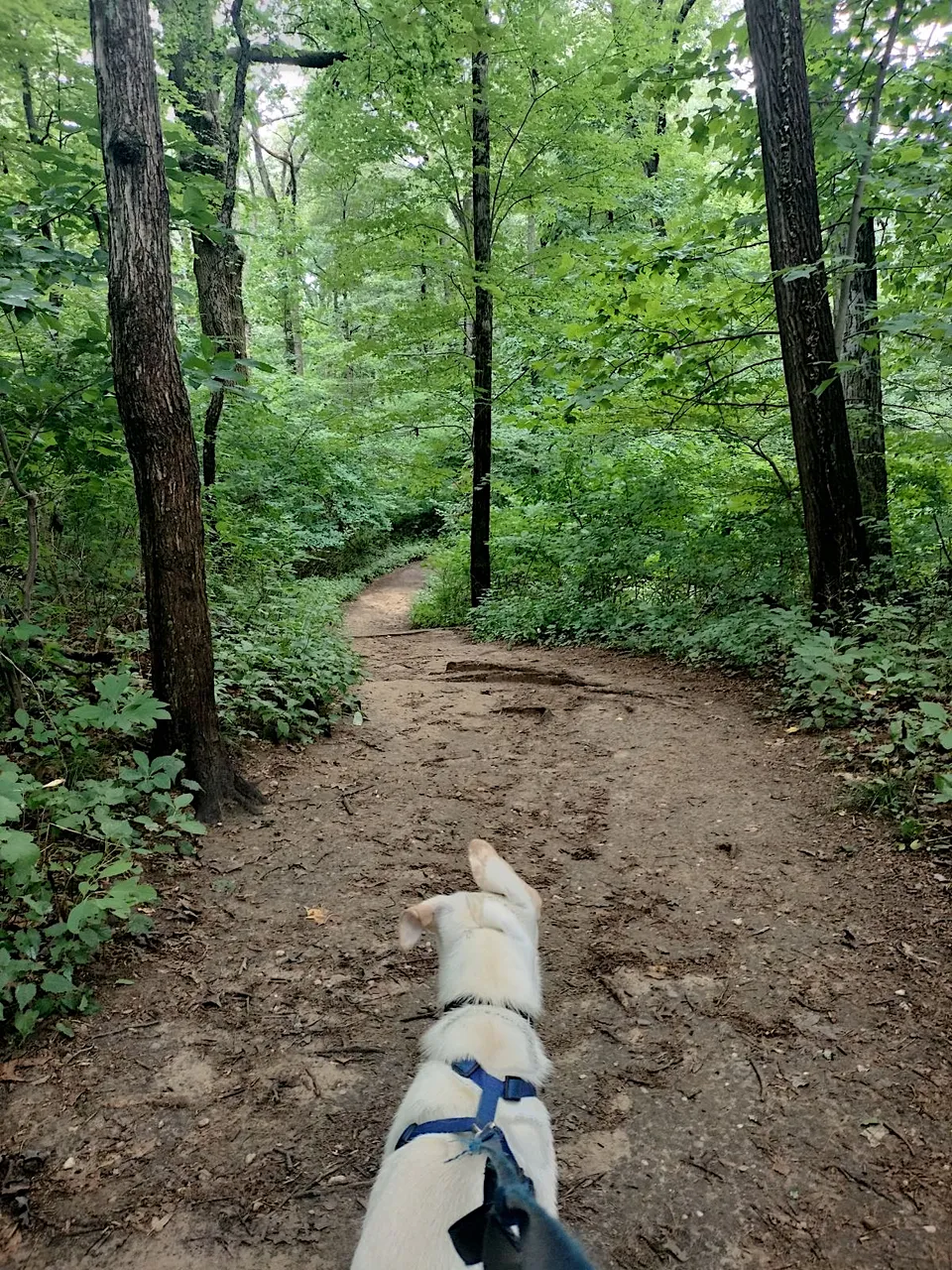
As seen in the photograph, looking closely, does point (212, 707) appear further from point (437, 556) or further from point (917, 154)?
point (437, 556)

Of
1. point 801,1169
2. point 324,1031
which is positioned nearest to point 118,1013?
point 324,1031

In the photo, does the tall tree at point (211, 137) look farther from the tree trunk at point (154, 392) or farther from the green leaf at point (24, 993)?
the green leaf at point (24, 993)

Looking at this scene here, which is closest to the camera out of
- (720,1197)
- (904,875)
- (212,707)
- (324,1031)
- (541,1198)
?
(541,1198)

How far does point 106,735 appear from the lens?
4574 millimetres

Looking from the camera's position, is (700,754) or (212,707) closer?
(212,707)

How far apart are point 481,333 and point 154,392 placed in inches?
350

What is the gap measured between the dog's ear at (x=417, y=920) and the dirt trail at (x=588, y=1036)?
0.76 metres

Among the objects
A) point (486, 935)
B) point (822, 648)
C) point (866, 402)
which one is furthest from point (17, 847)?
point (866, 402)

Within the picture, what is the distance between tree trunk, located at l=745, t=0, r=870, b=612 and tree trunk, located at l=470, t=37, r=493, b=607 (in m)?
4.88

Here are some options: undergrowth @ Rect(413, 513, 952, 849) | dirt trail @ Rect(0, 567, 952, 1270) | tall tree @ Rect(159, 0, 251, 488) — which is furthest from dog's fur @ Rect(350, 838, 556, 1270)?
tall tree @ Rect(159, 0, 251, 488)

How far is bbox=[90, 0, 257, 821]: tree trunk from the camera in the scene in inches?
150

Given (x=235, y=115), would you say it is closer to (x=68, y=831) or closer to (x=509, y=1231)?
(x=68, y=831)

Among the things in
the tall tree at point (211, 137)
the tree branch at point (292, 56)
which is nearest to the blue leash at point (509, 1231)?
the tall tree at point (211, 137)

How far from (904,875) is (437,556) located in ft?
46.7
